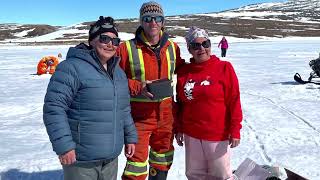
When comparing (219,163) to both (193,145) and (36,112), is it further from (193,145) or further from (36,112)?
(36,112)

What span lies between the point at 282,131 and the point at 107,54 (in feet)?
13.5

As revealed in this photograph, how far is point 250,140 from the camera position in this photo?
18.5 ft

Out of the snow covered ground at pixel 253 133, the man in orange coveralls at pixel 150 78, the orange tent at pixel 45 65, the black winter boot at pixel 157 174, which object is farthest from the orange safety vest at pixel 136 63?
the orange tent at pixel 45 65

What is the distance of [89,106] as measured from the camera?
2.62m

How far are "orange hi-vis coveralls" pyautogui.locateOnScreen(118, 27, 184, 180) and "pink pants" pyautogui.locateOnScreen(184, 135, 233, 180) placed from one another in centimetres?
23

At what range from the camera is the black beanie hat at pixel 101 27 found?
9.00ft

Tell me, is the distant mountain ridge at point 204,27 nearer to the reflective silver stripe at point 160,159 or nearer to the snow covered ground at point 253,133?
the snow covered ground at point 253,133

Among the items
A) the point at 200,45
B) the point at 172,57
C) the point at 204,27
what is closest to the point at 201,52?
the point at 200,45

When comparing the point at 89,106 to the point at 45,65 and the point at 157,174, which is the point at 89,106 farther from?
the point at 45,65

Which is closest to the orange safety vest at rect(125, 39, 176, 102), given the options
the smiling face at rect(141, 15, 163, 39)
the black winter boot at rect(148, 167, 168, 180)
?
the smiling face at rect(141, 15, 163, 39)

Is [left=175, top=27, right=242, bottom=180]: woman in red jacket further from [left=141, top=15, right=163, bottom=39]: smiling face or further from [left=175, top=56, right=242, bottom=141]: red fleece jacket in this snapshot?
[left=141, top=15, right=163, bottom=39]: smiling face

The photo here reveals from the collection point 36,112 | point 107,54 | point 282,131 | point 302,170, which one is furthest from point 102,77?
point 36,112

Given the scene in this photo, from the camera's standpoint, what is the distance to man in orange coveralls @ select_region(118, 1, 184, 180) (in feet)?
11.1

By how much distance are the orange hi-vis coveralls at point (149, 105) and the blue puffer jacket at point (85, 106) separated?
57 centimetres
